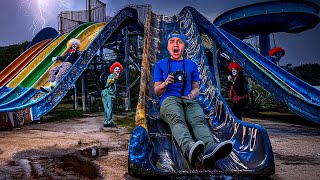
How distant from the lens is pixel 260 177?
2.87m

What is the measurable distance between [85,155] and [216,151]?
1899 mm

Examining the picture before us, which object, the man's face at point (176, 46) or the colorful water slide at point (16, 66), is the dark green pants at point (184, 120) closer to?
the man's face at point (176, 46)

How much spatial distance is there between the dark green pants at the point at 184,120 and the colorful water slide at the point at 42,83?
4.37 meters

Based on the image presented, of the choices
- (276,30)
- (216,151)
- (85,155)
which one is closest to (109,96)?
(85,155)

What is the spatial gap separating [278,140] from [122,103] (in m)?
10.2

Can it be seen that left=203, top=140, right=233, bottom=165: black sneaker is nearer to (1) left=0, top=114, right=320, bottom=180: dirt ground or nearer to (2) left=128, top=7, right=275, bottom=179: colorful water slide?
(2) left=128, top=7, right=275, bottom=179: colorful water slide

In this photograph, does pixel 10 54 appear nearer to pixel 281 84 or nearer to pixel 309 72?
pixel 281 84

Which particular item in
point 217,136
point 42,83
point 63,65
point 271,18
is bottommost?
point 217,136

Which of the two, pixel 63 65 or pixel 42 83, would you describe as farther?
pixel 63 65

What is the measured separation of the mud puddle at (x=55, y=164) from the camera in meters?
2.92

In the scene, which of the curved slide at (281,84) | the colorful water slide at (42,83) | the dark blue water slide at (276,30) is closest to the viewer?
the curved slide at (281,84)

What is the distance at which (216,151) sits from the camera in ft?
9.00

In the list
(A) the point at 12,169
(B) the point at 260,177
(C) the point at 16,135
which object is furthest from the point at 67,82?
(B) the point at 260,177

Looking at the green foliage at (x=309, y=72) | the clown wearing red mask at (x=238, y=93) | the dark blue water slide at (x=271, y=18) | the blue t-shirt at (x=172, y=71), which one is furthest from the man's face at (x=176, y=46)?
the green foliage at (x=309, y=72)
